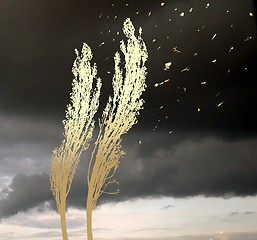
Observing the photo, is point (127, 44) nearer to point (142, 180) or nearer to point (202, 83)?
point (202, 83)

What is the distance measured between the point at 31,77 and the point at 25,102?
0.62 feet

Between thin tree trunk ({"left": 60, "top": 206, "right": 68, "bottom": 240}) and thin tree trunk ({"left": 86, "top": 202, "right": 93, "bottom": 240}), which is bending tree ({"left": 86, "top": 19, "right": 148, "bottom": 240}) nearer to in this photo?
thin tree trunk ({"left": 86, "top": 202, "right": 93, "bottom": 240})

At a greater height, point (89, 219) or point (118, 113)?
point (118, 113)

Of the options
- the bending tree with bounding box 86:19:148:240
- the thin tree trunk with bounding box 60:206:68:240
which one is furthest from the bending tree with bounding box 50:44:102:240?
the bending tree with bounding box 86:19:148:240

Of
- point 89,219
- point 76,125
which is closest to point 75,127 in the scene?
point 76,125

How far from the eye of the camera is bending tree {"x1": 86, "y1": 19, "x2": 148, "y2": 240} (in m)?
3.81

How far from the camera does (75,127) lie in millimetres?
3883

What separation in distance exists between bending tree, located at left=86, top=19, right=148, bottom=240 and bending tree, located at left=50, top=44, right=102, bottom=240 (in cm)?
10

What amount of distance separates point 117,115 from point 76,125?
0.97ft

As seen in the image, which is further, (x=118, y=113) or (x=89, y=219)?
(x=118, y=113)

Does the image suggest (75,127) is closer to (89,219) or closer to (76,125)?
(76,125)

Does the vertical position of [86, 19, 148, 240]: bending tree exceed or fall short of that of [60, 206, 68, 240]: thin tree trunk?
it exceeds it

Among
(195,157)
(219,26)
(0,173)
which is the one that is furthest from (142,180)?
(219,26)

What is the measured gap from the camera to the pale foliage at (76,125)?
379cm
